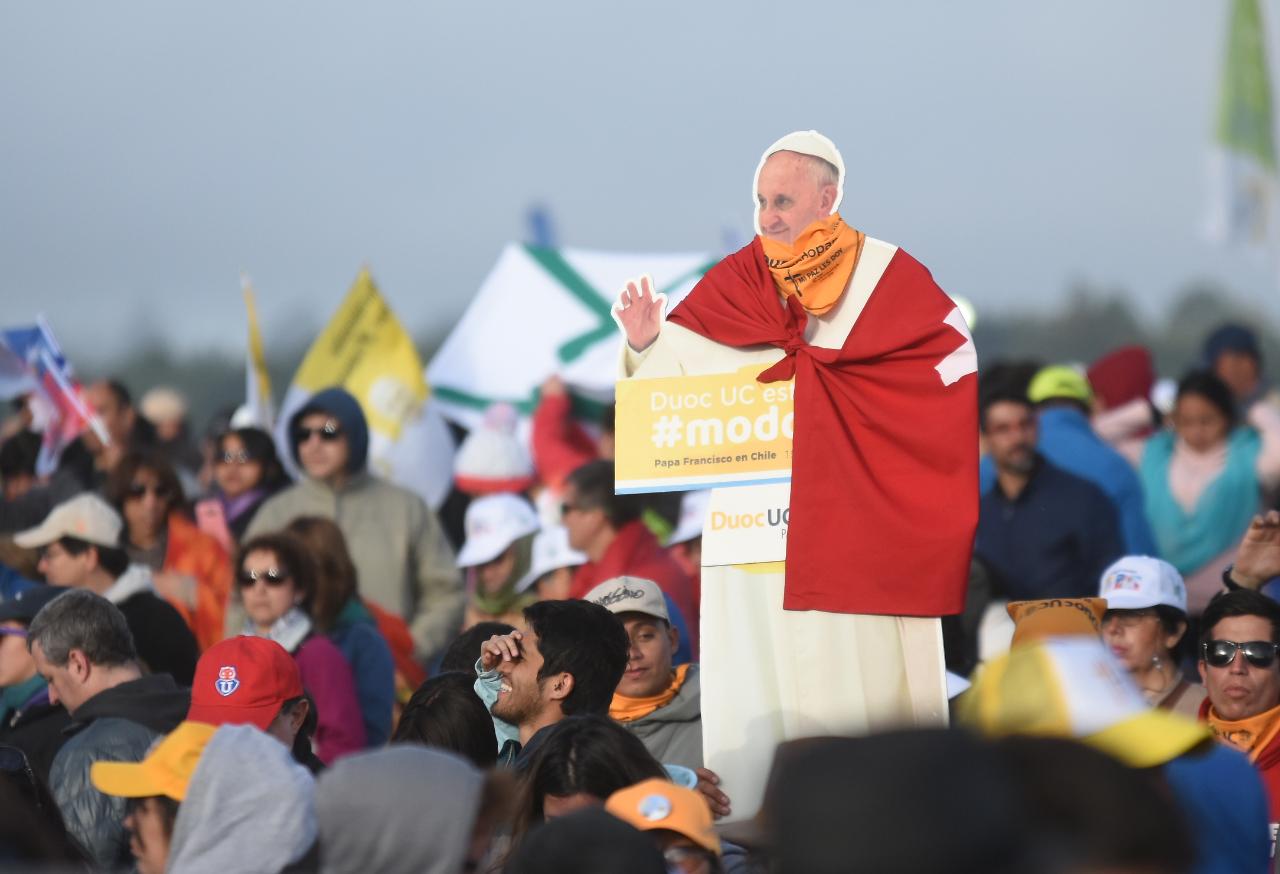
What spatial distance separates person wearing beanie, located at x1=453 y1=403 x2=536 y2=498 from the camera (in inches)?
394

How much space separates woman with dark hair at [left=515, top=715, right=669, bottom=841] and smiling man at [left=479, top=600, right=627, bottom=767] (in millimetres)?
688

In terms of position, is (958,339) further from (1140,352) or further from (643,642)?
(1140,352)

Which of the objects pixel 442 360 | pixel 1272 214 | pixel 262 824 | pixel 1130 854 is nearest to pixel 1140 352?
pixel 1272 214

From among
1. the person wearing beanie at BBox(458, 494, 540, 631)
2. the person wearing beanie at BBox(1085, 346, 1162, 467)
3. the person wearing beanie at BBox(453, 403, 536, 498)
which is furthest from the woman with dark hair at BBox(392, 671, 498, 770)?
the person wearing beanie at BBox(1085, 346, 1162, 467)

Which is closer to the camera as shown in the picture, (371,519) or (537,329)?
(371,519)

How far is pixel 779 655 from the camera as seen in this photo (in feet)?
17.6

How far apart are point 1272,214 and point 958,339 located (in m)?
8.86

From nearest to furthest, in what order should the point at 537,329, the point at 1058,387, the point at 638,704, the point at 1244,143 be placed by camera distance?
the point at 638,704, the point at 1058,387, the point at 537,329, the point at 1244,143

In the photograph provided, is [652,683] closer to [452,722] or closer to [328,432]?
[452,722]

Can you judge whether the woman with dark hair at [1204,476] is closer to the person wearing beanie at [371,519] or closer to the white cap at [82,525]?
the person wearing beanie at [371,519]

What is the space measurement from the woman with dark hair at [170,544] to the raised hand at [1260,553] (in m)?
4.21

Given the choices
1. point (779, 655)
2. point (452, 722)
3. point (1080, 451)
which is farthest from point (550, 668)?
point (1080, 451)

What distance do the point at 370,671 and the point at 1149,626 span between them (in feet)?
8.90

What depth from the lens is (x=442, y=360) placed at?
11.6m
